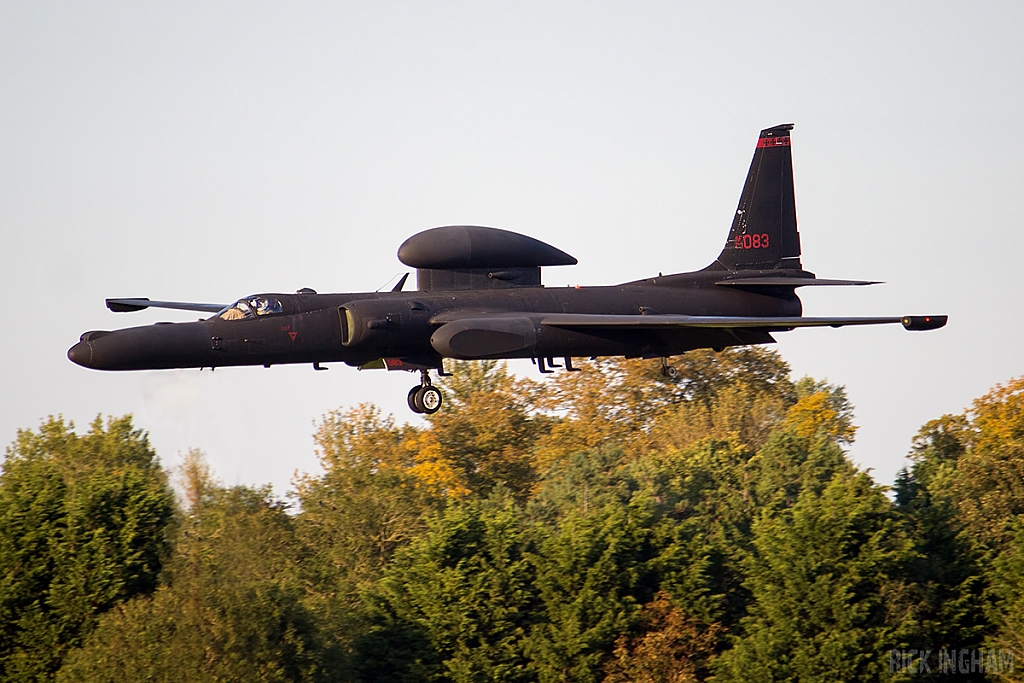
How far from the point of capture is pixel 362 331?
3153cm

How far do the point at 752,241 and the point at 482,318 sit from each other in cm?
1064

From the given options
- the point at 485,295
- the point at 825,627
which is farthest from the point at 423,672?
the point at 485,295

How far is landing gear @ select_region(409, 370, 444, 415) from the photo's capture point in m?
34.4

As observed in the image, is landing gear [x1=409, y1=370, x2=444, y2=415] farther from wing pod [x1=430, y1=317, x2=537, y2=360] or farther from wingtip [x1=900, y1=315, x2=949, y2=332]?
wingtip [x1=900, y1=315, x2=949, y2=332]

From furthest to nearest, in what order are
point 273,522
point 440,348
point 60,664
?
point 273,522 → point 60,664 → point 440,348

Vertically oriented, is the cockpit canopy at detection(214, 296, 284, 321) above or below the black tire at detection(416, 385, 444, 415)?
above

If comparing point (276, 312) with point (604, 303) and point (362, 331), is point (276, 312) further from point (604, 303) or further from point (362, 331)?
point (604, 303)

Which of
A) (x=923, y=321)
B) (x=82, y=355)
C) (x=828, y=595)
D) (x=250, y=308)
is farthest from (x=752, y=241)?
(x=82, y=355)

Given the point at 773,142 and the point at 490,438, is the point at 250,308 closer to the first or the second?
the point at 773,142

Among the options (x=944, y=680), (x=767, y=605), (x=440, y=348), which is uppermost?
(x=440, y=348)

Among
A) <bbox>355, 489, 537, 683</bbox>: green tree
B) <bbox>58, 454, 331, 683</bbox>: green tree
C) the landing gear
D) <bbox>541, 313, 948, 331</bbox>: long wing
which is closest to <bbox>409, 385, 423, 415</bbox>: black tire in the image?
the landing gear

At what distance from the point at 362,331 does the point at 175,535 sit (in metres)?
26.1

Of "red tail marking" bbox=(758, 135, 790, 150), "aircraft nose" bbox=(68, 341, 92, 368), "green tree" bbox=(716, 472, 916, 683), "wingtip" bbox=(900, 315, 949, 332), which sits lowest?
"green tree" bbox=(716, 472, 916, 683)

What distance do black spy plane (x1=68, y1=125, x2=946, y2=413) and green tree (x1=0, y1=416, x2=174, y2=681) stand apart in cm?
1878
